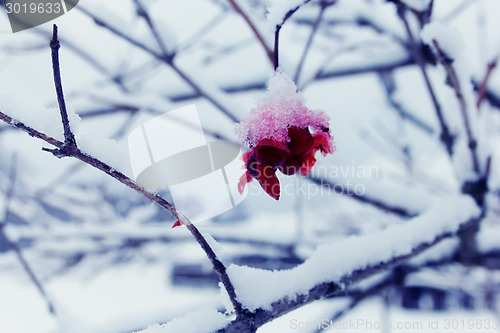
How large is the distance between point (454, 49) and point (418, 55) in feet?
0.36

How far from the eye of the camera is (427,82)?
2.81 ft

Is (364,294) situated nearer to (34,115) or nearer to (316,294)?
(316,294)

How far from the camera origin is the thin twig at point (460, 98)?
0.77 metres

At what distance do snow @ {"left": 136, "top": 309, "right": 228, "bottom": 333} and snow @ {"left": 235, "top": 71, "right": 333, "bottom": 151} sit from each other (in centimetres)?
25

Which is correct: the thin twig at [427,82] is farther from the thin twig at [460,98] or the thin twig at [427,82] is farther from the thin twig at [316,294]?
the thin twig at [316,294]

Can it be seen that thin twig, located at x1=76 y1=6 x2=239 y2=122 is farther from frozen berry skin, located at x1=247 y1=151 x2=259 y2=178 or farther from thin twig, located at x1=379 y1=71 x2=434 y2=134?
thin twig, located at x1=379 y1=71 x2=434 y2=134

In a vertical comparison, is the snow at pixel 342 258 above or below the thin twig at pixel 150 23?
below


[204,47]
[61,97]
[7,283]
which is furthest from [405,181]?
[7,283]

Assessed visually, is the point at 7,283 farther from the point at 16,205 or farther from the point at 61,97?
the point at 61,97

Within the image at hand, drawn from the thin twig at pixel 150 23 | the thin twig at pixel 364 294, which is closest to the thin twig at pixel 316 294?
the thin twig at pixel 364 294

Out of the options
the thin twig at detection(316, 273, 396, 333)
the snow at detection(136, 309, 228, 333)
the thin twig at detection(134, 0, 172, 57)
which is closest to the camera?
the snow at detection(136, 309, 228, 333)

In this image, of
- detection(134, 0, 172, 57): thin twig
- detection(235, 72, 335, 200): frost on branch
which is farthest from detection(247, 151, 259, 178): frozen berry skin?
detection(134, 0, 172, 57): thin twig

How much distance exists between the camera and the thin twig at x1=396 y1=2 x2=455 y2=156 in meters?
0.80

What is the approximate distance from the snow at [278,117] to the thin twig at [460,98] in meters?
0.44
